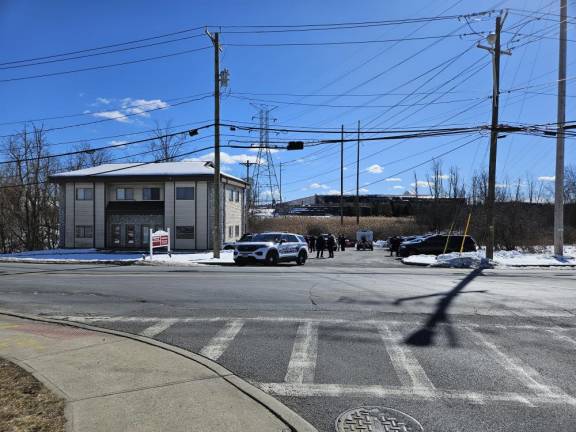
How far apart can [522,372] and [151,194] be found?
37.7 metres

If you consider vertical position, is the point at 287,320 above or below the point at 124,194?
below

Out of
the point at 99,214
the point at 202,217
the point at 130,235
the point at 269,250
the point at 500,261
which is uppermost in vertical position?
the point at 99,214

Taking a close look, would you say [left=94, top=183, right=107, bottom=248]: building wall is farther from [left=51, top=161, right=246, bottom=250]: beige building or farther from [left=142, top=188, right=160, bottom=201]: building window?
[left=142, top=188, right=160, bottom=201]: building window

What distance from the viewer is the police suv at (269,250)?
77.1 ft

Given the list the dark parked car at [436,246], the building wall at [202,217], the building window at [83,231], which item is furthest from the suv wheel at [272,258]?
the building window at [83,231]

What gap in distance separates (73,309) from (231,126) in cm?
1833

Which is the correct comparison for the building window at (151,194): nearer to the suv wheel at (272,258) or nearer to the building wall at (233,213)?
the building wall at (233,213)

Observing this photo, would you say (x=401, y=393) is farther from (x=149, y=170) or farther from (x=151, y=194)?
(x=149, y=170)

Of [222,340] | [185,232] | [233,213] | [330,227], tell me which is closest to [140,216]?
[185,232]

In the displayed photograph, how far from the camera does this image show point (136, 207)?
1581 inches

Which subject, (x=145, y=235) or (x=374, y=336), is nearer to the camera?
(x=374, y=336)

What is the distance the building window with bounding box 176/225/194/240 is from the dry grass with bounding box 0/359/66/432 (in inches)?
1344

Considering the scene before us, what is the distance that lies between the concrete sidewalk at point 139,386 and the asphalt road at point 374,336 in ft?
1.40

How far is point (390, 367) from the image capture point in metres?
6.00
